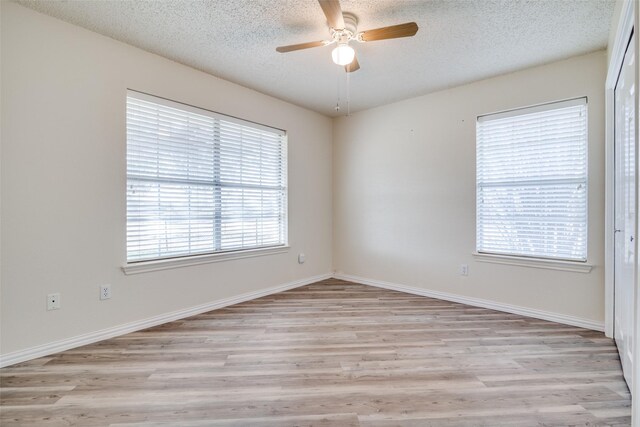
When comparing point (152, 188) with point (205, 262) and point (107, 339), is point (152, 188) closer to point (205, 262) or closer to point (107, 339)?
point (205, 262)

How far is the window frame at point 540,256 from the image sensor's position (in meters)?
2.74

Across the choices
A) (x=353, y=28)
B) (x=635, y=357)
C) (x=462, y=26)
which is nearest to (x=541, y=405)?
(x=635, y=357)

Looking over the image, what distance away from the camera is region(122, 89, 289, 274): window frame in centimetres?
266

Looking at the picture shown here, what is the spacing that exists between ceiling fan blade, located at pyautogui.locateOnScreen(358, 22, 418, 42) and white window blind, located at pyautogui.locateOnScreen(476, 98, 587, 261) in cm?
182

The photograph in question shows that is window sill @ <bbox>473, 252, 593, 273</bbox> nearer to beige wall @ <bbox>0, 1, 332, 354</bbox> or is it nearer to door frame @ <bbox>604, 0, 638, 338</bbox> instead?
door frame @ <bbox>604, 0, 638, 338</bbox>

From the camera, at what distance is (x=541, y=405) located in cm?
168

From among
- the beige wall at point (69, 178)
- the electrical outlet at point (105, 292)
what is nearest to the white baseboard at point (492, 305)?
the beige wall at point (69, 178)

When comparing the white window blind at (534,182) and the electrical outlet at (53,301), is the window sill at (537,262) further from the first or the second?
the electrical outlet at (53,301)

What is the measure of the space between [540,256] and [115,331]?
4005mm

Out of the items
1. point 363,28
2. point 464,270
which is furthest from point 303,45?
point 464,270

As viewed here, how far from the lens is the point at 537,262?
2.99m

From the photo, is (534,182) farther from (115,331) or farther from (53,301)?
(53,301)

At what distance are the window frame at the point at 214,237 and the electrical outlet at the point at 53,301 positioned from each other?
47 cm

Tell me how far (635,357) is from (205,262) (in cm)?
325
